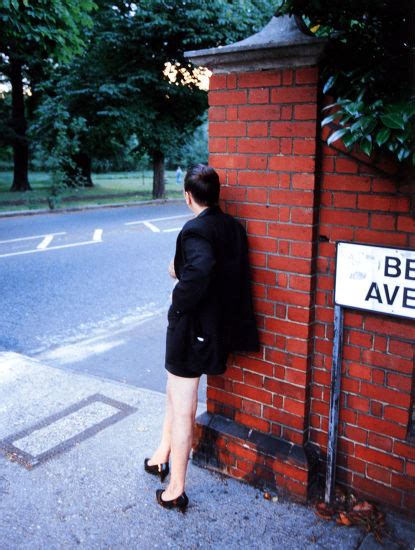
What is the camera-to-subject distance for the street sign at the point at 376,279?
2455mm

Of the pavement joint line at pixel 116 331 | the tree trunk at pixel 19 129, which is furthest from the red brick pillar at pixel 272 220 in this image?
the tree trunk at pixel 19 129

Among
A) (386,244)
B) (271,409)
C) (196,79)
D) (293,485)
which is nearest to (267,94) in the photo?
(386,244)

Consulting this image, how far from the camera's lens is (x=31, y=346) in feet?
18.8

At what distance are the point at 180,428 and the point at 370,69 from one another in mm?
2006

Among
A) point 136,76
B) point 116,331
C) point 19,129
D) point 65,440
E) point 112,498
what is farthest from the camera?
point 19,129

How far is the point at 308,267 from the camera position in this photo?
9.12 ft

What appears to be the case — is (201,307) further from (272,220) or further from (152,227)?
(152,227)

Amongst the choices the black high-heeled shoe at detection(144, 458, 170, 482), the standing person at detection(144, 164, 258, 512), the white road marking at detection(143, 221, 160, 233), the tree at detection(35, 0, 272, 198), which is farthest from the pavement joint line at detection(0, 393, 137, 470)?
the tree at detection(35, 0, 272, 198)

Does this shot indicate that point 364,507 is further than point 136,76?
No

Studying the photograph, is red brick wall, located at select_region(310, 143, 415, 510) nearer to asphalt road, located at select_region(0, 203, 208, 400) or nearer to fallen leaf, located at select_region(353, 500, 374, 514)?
fallen leaf, located at select_region(353, 500, 374, 514)

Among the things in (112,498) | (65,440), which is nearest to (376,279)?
(112,498)

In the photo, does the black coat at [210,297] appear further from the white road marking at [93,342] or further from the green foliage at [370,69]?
the white road marking at [93,342]

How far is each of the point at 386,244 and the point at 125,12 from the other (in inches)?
849

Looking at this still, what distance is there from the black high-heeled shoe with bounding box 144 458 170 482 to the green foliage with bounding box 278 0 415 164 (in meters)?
2.09
